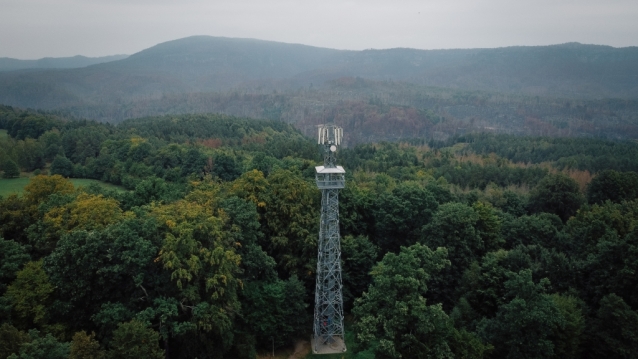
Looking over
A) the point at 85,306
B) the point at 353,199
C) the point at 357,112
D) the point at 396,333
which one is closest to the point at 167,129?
the point at 353,199

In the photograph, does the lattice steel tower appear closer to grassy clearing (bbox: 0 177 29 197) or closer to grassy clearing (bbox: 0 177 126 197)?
grassy clearing (bbox: 0 177 126 197)

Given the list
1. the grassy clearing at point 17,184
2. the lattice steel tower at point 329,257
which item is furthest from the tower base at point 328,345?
the grassy clearing at point 17,184

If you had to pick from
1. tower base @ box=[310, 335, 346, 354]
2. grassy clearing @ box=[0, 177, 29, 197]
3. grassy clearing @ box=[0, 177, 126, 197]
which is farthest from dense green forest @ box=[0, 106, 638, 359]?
grassy clearing @ box=[0, 177, 29, 197]

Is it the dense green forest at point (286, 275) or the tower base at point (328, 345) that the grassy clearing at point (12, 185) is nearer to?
the dense green forest at point (286, 275)

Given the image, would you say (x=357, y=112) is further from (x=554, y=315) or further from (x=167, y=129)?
(x=554, y=315)

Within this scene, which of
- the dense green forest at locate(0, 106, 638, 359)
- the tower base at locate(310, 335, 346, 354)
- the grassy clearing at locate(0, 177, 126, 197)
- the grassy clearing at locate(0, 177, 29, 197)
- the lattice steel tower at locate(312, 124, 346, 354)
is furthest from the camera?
the grassy clearing at locate(0, 177, 126, 197)

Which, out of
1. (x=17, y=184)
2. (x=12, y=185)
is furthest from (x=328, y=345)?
(x=17, y=184)

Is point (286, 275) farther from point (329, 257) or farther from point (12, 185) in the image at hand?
point (12, 185)
